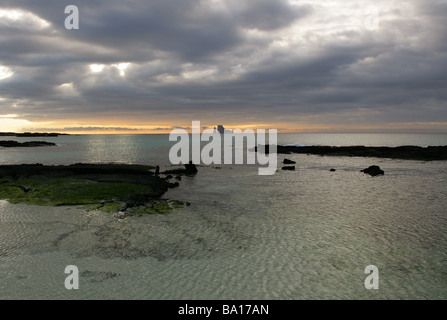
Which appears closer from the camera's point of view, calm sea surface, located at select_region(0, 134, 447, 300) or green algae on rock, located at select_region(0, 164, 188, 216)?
calm sea surface, located at select_region(0, 134, 447, 300)

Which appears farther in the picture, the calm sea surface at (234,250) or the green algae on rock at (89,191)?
the green algae on rock at (89,191)

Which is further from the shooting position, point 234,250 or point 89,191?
point 89,191

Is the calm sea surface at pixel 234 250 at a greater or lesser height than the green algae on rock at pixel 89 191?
lesser

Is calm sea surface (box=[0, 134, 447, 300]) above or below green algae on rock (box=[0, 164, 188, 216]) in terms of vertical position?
below

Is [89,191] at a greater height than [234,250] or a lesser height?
greater
